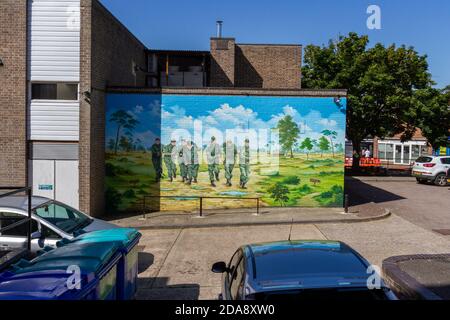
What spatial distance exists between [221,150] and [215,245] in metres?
5.80

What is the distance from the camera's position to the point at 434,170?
993 inches

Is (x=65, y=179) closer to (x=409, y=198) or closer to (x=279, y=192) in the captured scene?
(x=279, y=192)

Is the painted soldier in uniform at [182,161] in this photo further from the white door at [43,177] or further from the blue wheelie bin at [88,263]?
the blue wheelie bin at [88,263]

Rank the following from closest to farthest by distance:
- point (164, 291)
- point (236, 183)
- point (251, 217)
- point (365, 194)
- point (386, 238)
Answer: point (164, 291)
point (386, 238)
point (251, 217)
point (236, 183)
point (365, 194)

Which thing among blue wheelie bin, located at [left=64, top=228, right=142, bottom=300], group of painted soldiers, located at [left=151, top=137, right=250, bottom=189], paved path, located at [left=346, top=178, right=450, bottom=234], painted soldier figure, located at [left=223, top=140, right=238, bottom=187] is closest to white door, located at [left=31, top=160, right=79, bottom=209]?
group of painted soldiers, located at [left=151, top=137, right=250, bottom=189]

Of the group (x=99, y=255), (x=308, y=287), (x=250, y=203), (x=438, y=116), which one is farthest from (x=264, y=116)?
(x=438, y=116)

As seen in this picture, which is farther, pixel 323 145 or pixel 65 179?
pixel 323 145

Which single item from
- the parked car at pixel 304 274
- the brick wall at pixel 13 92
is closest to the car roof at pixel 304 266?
the parked car at pixel 304 274

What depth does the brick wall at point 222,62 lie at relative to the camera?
79.7 ft

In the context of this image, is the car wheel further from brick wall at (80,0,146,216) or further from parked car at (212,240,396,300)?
parked car at (212,240,396,300)

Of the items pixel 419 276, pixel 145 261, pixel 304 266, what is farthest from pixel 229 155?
pixel 304 266

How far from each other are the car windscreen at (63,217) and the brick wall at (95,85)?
17.0ft

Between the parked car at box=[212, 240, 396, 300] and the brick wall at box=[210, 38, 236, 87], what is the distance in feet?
65.5
